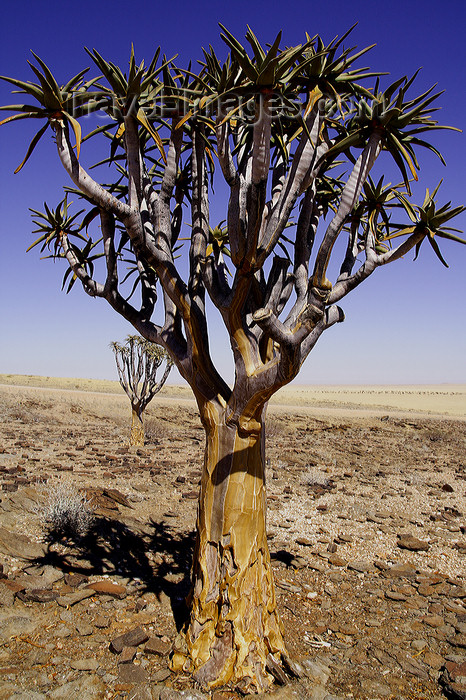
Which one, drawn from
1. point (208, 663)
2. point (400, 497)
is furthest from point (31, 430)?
point (208, 663)

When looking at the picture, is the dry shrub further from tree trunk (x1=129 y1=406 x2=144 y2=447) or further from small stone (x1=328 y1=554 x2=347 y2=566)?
tree trunk (x1=129 y1=406 x2=144 y2=447)

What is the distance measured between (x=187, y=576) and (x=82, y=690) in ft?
8.20

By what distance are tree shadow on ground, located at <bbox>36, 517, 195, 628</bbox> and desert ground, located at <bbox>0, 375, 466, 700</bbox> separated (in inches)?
1.1

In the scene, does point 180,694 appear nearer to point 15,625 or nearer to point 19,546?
point 15,625

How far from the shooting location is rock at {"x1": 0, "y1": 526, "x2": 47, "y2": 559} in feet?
19.5

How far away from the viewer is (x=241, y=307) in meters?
4.35

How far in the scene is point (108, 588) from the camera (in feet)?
18.0

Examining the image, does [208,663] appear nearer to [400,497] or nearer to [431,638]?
[431,638]

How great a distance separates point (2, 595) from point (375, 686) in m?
3.74

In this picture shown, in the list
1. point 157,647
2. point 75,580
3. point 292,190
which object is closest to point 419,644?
point 157,647

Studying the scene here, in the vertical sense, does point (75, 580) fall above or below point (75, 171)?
below

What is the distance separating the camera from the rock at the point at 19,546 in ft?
19.5

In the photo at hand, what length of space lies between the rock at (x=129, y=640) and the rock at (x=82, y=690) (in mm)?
412

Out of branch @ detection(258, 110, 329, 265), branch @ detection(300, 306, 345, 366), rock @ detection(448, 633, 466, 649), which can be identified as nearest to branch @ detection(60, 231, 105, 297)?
branch @ detection(258, 110, 329, 265)
